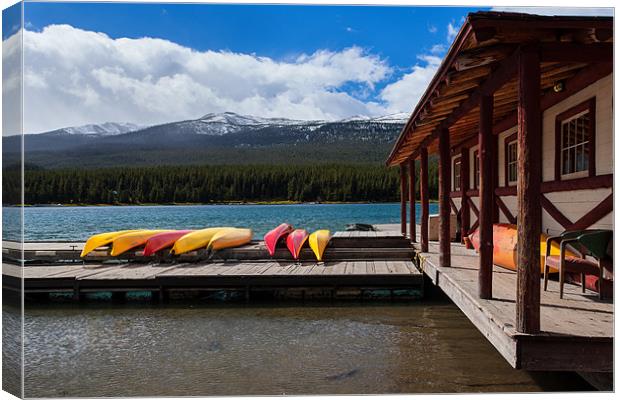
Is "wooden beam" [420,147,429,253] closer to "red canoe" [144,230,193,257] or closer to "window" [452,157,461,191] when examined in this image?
"window" [452,157,461,191]

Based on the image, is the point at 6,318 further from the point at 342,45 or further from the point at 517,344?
the point at 342,45

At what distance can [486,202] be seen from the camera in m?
5.35

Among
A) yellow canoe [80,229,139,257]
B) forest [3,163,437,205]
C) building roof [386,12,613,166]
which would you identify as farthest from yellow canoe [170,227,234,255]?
forest [3,163,437,205]

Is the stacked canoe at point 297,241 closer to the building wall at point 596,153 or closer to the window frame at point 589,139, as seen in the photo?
the building wall at point 596,153

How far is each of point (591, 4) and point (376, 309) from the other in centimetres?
662

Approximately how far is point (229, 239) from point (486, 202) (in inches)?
333

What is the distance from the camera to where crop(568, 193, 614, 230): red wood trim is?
5.73 m

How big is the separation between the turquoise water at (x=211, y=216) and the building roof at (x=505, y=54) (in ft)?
139

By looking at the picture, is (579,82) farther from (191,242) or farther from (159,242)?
(159,242)

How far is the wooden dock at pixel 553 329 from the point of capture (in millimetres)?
3953

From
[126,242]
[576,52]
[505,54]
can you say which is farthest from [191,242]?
[576,52]

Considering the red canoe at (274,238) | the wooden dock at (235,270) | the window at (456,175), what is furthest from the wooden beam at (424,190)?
the red canoe at (274,238)

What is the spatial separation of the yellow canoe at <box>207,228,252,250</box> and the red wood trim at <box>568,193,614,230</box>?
7.98 metres

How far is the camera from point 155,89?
14388 cm
